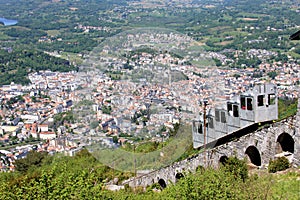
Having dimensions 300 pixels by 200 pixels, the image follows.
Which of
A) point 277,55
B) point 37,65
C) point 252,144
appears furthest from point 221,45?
point 252,144

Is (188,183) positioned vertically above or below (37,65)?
above

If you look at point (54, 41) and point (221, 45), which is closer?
point (221, 45)

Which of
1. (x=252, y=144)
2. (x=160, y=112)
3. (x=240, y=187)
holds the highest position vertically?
(x=160, y=112)

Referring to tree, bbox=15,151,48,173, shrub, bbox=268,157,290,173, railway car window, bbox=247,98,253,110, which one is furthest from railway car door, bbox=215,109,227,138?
tree, bbox=15,151,48,173

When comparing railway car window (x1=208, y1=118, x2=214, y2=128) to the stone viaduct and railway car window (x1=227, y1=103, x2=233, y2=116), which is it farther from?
the stone viaduct

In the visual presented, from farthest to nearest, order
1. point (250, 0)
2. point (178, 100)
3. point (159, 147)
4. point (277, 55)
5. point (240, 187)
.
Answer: point (250, 0) → point (277, 55) → point (159, 147) → point (178, 100) → point (240, 187)

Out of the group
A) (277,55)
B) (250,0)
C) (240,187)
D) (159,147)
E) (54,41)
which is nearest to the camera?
(240,187)

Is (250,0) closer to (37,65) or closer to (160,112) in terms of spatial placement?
(37,65)
